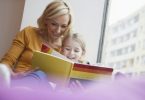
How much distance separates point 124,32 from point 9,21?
34.0 inches

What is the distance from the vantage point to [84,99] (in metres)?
0.41

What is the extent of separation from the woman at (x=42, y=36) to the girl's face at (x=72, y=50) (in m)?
0.06

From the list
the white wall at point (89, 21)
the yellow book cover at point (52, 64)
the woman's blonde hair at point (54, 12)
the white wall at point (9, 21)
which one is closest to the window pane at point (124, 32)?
the white wall at point (89, 21)

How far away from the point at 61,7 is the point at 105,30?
840 millimetres

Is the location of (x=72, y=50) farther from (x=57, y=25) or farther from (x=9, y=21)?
(x=9, y=21)

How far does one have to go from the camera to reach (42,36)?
1468mm

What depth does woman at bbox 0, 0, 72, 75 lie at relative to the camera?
1.39 meters

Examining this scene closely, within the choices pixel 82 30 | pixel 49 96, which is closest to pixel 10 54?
pixel 82 30

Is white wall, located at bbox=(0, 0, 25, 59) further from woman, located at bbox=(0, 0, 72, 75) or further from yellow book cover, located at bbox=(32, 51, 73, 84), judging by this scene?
yellow book cover, located at bbox=(32, 51, 73, 84)

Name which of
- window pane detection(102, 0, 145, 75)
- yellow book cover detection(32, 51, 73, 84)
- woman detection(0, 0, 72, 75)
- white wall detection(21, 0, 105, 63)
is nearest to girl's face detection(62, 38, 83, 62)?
woman detection(0, 0, 72, 75)

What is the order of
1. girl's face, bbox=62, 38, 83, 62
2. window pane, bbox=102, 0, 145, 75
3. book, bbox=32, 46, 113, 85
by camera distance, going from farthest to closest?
window pane, bbox=102, 0, 145, 75 → girl's face, bbox=62, 38, 83, 62 → book, bbox=32, 46, 113, 85

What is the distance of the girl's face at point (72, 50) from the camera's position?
4.43 ft

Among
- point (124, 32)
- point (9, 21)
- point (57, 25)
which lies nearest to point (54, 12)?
point (57, 25)

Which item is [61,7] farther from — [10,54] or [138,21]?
[138,21]
